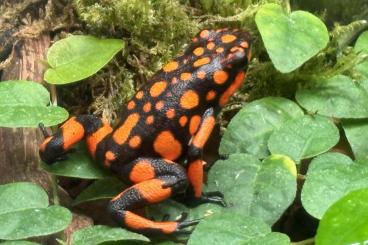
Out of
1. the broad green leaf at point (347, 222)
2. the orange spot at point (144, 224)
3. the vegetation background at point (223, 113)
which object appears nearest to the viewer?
the broad green leaf at point (347, 222)

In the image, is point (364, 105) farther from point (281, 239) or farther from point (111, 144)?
point (111, 144)

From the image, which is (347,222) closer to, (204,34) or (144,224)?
(144,224)

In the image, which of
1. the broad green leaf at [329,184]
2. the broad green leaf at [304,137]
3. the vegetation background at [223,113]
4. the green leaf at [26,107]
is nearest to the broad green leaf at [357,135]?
the vegetation background at [223,113]

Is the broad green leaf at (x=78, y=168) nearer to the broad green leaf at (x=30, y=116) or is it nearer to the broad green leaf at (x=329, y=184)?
the broad green leaf at (x=30, y=116)

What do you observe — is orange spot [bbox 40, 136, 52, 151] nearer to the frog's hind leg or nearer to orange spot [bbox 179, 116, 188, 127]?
the frog's hind leg

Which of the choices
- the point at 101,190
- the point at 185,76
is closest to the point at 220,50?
the point at 185,76

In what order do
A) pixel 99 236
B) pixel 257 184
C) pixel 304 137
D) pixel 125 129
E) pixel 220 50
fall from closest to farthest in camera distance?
pixel 99 236
pixel 257 184
pixel 304 137
pixel 125 129
pixel 220 50
